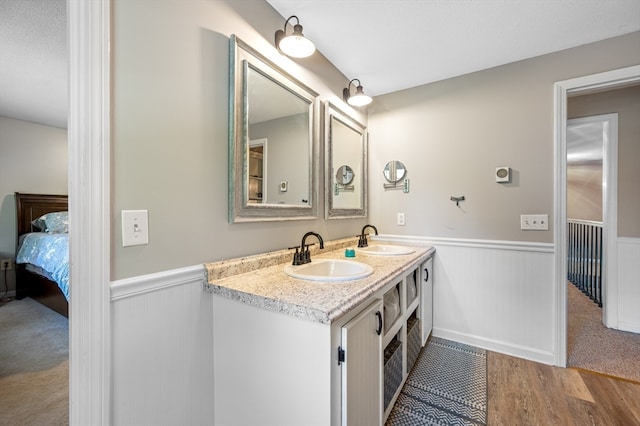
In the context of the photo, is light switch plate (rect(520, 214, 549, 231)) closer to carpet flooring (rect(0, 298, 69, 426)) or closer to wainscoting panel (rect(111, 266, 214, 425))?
wainscoting panel (rect(111, 266, 214, 425))

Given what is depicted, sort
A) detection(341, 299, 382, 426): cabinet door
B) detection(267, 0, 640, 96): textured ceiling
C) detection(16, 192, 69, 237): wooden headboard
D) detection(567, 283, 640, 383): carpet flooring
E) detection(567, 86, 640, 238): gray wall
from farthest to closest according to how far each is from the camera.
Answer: detection(16, 192, 69, 237): wooden headboard
detection(567, 86, 640, 238): gray wall
detection(567, 283, 640, 383): carpet flooring
detection(267, 0, 640, 96): textured ceiling
detection(341, 299, 382, 426): cabinet door

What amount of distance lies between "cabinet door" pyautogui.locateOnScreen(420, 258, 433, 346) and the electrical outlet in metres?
4.83

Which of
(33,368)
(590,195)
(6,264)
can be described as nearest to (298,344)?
(33,368)

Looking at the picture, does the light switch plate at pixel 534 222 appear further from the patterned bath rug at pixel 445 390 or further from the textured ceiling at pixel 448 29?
the textured ceiling at pixel 448 29

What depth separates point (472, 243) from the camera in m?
2.19

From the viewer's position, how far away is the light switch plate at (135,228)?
2.97 feet

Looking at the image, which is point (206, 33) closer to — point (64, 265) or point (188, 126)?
point (188, 126)

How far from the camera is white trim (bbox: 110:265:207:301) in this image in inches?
Result: 34.9

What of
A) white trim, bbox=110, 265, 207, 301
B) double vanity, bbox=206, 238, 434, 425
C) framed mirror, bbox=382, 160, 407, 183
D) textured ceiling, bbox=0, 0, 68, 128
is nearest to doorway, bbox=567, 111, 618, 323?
framed mirror, bbox=382, 160, 407, 183

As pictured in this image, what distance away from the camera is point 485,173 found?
7.04 feet

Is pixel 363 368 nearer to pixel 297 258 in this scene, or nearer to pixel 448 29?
pixel 297 258

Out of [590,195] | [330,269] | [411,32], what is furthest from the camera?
[590,195]

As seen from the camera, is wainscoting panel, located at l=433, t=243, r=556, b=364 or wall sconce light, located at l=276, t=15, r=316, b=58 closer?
wall sconce light, located at l=276, t=15, r=316, b=58

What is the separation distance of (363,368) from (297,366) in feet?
0.95
